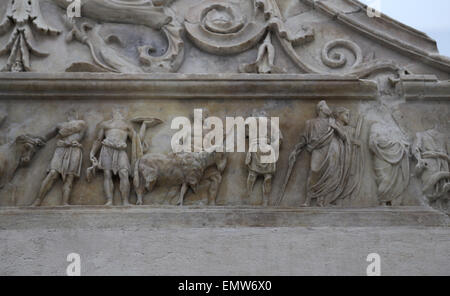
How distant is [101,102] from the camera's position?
5527 millimetres

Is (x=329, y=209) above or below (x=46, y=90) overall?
below

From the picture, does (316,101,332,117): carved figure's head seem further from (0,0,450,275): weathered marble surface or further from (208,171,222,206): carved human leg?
(208,171,222,206): carved human leg

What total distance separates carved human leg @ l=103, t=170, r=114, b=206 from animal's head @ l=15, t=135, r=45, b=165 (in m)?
0.55

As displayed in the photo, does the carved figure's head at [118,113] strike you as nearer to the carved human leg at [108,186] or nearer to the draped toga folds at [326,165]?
the carved human leg at [108,186]

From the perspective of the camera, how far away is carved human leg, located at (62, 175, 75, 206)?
5098mm

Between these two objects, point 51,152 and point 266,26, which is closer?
point 51,152

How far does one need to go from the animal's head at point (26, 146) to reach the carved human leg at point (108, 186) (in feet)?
1.80

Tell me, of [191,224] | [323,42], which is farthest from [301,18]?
[191,224]

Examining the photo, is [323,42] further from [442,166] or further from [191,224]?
[191,224]

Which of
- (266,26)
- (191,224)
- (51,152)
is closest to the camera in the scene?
(191,224)

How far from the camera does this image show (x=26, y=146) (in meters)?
5.27

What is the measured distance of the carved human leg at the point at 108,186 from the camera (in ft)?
16.7

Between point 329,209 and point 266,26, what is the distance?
166 cm

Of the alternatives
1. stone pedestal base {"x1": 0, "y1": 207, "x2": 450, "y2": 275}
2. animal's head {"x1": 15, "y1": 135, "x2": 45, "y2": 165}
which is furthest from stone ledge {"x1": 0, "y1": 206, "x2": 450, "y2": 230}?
animal's head {"x1": 15, "y1": 135, "x2": 45, "y2": 165}
